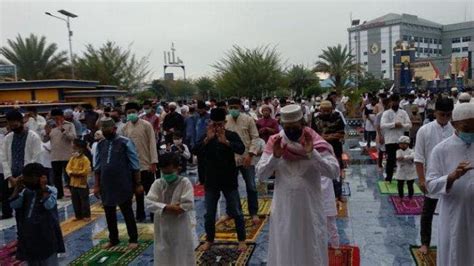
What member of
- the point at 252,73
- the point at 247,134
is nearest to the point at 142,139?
the point at 247,134

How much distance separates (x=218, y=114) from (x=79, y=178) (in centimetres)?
288

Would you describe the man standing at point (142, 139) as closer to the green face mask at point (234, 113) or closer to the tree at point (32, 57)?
the green face mask at point (234, 113)

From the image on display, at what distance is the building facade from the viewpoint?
9719 cm

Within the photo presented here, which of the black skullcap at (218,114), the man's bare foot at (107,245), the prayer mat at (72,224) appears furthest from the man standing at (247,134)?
the prayer mat at (72,224)

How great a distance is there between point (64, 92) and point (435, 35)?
3921 inches

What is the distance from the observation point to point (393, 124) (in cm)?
795

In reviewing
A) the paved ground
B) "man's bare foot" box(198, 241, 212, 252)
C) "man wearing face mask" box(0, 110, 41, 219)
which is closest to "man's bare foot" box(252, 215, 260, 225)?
the paved ground

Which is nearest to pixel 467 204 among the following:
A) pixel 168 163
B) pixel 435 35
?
pixel 168 163

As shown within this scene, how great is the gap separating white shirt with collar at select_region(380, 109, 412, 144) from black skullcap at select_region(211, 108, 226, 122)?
401 cm

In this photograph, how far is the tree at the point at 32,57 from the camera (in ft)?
103

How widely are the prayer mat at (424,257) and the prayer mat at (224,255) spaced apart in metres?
1.71

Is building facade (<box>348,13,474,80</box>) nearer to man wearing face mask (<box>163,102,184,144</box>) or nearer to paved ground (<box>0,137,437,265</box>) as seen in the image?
man wearing face mask (<box>163,102,184,144</box>)

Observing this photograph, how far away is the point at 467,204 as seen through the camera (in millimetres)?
3322

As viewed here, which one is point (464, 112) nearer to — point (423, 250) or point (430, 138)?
point (430, 138)
